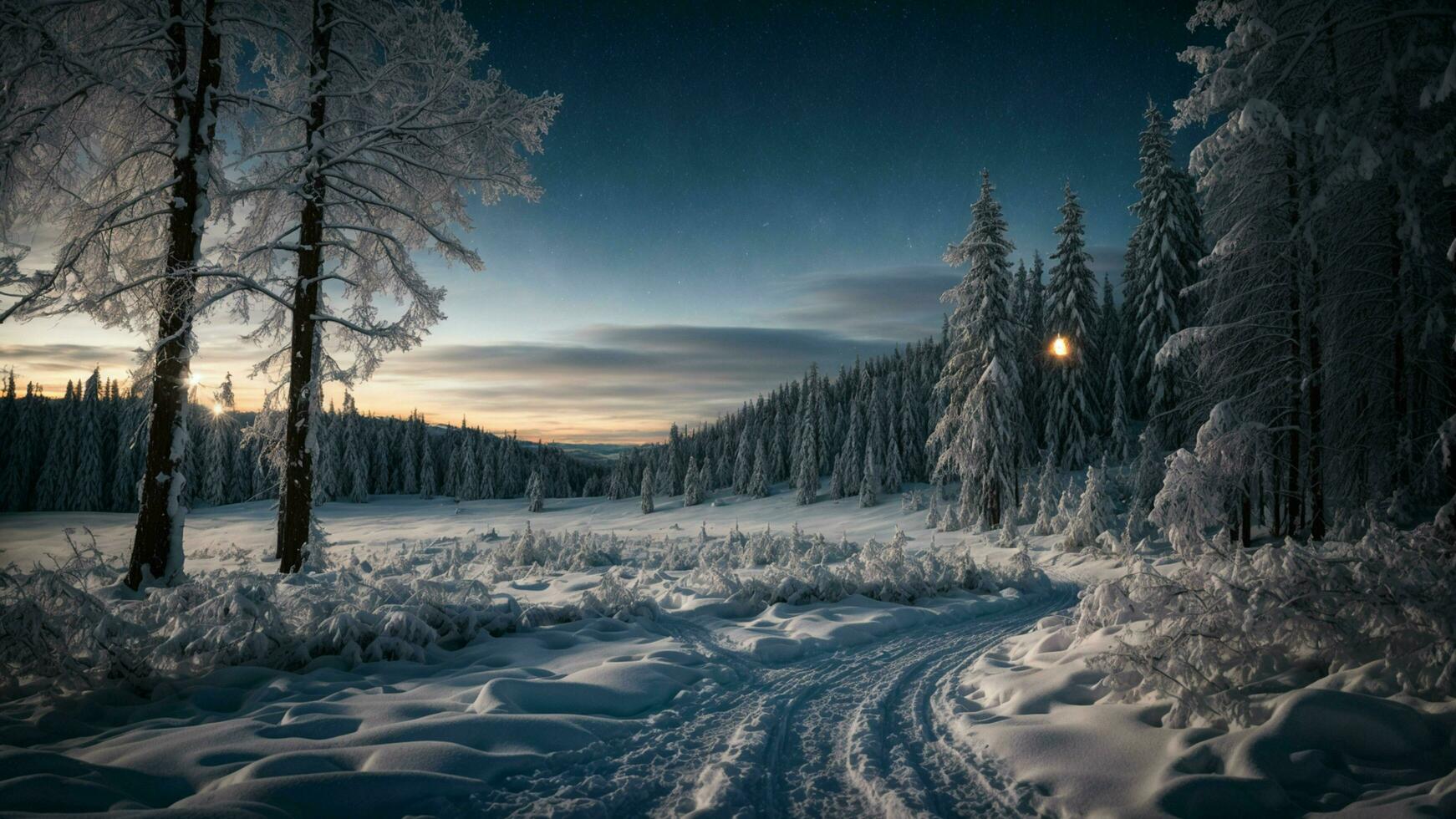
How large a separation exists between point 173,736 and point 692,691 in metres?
4.15

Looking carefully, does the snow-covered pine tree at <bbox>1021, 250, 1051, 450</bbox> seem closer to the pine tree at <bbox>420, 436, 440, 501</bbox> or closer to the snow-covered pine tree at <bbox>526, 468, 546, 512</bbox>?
the snow-covered pine tree at <bbox>526, 468, 546, 512</bbox>

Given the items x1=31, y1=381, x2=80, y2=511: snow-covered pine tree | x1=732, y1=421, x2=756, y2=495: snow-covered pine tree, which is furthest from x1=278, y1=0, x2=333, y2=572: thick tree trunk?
x1=31, y1=381, x2=80, y2=511: snow-covered pine tree

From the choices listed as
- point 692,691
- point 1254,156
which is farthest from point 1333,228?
point 692,691

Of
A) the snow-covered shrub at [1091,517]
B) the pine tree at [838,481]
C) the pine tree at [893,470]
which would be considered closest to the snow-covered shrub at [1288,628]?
the snow-covered shrub at [1091,517]

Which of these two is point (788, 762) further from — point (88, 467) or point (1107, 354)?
point (88, 467)

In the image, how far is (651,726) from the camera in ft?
16.9

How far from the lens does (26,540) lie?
30.1 meters

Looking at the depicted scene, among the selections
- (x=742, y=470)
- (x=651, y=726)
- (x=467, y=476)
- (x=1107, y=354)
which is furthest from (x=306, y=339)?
(x=467, y=476)

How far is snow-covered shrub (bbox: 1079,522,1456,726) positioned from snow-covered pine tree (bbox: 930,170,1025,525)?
2009 centimetres

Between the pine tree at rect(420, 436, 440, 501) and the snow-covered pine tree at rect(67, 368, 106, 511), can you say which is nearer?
the snow-covered pine tree at rect(67, 368, 106, 511)

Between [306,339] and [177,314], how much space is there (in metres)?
1.45

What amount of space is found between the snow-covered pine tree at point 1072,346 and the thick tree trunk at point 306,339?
34679 millimetres

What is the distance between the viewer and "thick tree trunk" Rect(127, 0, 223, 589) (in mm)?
7707

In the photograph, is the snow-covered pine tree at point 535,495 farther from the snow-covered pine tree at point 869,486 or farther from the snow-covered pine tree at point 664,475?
the snow-covered pine tree at point 869,486
